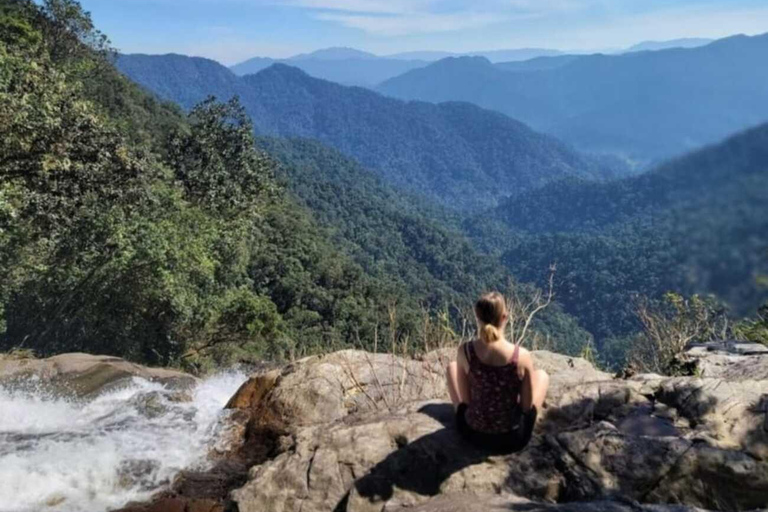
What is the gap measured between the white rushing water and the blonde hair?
3.95 m

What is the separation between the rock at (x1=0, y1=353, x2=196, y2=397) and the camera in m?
9.08

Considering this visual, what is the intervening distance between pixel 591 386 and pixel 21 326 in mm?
14819

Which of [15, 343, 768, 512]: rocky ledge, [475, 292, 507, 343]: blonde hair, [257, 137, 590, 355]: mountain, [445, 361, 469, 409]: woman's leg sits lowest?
[257, 137, 590, 355]: mountain

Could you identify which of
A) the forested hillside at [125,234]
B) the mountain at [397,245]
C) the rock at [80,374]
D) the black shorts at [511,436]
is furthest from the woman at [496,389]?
the mountain at [397,245]

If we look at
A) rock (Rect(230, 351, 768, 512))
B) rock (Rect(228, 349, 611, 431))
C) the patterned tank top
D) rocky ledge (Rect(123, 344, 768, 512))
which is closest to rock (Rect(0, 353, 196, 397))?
rock (Rect(228, 349, 611, 431))

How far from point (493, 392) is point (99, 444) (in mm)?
5004

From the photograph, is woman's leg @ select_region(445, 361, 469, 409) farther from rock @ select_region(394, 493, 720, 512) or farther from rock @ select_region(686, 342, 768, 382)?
rock @ select_region(686, 342, 768, 382)

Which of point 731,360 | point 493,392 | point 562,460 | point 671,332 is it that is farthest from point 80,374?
point 731,360

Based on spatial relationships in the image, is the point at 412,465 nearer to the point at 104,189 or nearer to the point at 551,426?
the point at 551,426

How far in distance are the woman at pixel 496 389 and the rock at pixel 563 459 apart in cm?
15

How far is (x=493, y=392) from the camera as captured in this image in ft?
13.8

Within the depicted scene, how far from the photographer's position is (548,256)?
98.6 m

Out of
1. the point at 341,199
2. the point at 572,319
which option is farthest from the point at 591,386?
the point at 341,199

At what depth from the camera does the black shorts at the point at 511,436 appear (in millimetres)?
4273
